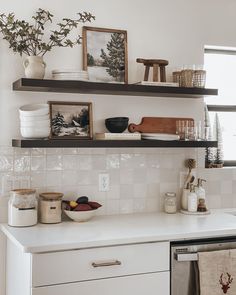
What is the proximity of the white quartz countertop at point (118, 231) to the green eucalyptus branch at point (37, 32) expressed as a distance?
108cm

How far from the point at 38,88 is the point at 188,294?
1.48 meters

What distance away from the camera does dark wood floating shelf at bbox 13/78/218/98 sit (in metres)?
2.68

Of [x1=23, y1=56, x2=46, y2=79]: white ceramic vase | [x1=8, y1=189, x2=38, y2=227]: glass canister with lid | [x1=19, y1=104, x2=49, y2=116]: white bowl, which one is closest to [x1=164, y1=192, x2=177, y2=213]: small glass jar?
[x1=8, y1=189, x2=38, y2=227]: glass canister with lid

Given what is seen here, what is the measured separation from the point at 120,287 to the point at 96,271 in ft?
0.54

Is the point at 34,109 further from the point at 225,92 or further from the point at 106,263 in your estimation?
the point at 225,92

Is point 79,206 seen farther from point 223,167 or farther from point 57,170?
point 223,167

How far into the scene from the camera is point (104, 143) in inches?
111

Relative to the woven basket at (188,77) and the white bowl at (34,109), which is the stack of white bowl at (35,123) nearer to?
the white bowl at (34,109)

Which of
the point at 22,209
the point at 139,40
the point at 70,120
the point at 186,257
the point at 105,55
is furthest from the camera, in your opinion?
the point at 139,40

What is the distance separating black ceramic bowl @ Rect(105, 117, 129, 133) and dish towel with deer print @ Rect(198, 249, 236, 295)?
94 centimetres

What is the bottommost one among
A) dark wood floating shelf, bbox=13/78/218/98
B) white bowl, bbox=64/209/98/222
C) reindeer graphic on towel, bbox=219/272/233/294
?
reindeer graphic on towel, bbox=219/272/233/294

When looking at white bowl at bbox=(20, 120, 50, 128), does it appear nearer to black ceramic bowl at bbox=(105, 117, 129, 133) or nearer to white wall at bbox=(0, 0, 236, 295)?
white wall at bbox=(0, 0, 236, 295)

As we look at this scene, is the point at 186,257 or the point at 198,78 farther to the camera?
the point at 198,78

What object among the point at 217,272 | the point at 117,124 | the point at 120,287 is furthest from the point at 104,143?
the point at 217,272
